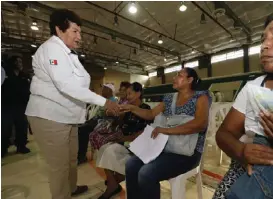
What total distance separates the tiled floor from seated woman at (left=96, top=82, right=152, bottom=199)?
0.44ft

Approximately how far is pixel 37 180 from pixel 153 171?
1.63 metres

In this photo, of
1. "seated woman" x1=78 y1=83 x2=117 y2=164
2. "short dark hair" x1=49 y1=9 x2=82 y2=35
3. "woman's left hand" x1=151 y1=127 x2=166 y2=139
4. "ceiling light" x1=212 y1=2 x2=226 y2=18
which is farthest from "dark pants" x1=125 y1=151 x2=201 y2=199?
"ceiling light" x1=212 y1=2 x2=226 y2=18

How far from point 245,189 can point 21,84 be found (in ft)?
10.8

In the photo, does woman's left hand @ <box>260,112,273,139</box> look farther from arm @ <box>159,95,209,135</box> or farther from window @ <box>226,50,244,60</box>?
window @ <box>226,50,244,60</box>

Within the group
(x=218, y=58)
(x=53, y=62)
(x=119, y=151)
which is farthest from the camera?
(x=218, y=58)

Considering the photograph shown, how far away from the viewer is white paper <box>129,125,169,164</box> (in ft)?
4.36

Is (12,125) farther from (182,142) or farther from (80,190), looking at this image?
(182,142)

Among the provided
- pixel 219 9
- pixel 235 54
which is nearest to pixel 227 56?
pixel 235 54

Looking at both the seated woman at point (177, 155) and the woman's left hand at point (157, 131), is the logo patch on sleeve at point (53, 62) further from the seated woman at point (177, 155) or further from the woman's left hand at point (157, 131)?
the woman's left hand at point (157, 131)

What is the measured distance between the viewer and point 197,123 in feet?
4.39

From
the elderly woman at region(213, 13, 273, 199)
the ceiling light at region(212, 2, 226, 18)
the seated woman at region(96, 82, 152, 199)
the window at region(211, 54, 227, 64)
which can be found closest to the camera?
the elderly woman at region(213, 13, 273, 199)

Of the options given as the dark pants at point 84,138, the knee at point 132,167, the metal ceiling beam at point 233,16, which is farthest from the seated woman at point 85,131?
the metal ceiling beam at point 233,16

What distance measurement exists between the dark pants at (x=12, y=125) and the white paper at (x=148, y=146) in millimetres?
2475

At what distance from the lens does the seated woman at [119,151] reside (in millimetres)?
1617
